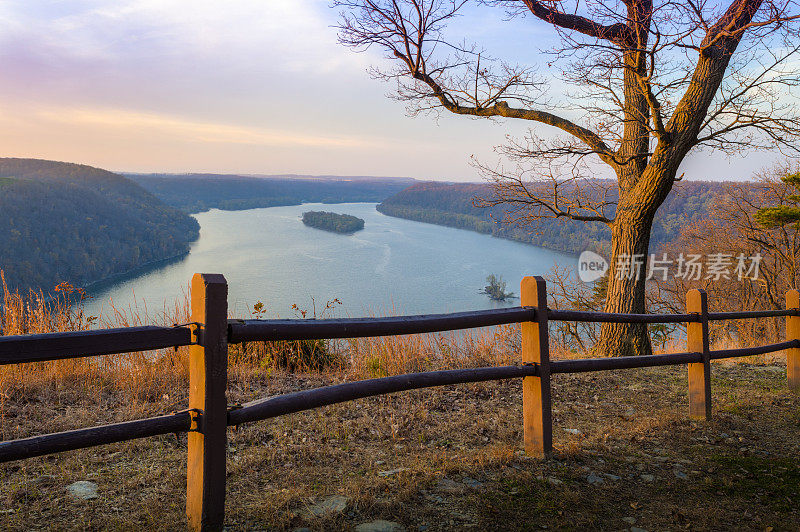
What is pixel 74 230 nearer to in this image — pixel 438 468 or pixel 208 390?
pixel 438 468

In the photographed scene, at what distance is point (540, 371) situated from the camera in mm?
3482

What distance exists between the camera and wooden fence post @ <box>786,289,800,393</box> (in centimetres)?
635

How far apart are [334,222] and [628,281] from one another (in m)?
83.6

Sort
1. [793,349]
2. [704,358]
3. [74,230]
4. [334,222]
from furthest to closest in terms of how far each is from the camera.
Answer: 1. [334,222]
2. [74,230]
3. [793,349]
4. [704,358]

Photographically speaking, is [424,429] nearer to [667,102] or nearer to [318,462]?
[318,462]

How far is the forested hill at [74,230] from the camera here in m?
50.2

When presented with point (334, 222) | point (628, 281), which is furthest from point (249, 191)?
point (628, 281)

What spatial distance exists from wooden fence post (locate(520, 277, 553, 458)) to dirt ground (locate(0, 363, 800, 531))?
146 millimetres

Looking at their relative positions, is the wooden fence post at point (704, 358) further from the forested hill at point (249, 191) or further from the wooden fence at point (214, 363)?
the forested hill at point (249, 191)

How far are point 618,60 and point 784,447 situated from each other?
625cm

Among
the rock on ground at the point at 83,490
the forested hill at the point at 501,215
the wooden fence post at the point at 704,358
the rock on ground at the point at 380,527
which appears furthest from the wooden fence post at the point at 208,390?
the forested hill at the point at 501,215

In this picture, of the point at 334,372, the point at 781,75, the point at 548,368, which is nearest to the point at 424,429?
the point at 548,368

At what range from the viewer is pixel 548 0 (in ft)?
27.7

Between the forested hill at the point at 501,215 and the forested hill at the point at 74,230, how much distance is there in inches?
1502
